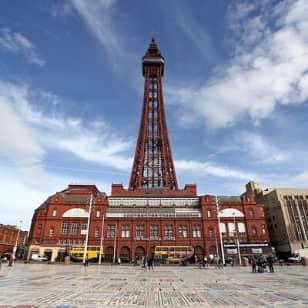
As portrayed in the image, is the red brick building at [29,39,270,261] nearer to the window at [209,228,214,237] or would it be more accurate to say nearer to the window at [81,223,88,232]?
the window at [81,223,88,232]

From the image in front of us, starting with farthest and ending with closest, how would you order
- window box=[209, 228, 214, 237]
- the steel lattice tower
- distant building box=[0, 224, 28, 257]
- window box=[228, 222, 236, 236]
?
distant building box=[0, 224, 28, 257], the steel lattice tower, window box=[228, 222, 236, 236], window box=[209, 228, 214, 237]

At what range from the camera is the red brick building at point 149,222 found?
47906 mm

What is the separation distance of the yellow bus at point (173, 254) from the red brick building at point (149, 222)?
34.0 feet

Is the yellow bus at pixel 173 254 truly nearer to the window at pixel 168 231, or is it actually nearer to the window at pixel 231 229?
the window at pixel 168 231

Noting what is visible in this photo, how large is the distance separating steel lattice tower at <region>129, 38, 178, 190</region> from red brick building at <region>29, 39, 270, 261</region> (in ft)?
12.7

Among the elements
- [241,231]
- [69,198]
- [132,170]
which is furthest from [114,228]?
[241,231]

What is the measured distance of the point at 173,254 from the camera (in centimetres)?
3622

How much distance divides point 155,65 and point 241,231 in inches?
2274

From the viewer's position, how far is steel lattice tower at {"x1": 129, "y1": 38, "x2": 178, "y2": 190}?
64.5 metres

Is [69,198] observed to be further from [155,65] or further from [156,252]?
[155,65]

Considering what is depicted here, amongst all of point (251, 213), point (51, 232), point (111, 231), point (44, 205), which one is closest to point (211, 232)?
point (251, 213)

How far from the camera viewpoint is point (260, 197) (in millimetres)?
69312

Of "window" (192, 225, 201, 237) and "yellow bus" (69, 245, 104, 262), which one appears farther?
"window" (192, 225, 201, 237)

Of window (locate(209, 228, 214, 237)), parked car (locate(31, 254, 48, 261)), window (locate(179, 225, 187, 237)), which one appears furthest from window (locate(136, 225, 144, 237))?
parked car (locate(31, 254, 48, 261))
